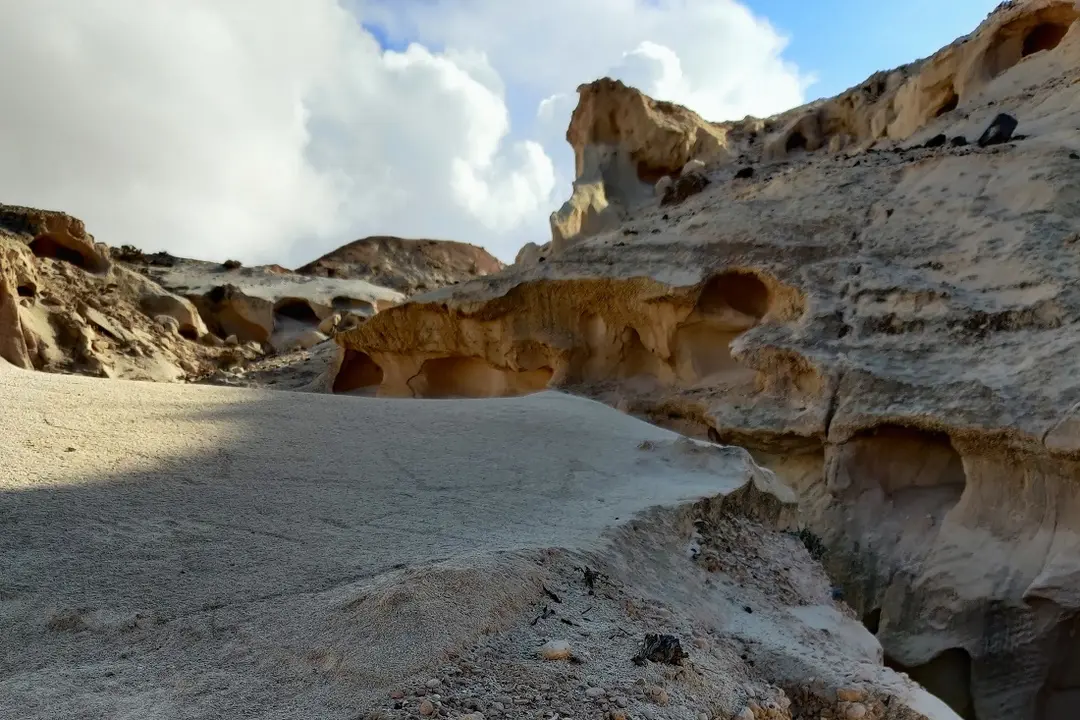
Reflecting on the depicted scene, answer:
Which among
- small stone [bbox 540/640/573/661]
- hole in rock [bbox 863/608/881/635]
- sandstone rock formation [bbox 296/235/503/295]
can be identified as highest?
sandstone rock formation [bbox 296/235/503/295]

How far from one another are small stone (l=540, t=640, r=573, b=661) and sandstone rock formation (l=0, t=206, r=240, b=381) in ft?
27.2

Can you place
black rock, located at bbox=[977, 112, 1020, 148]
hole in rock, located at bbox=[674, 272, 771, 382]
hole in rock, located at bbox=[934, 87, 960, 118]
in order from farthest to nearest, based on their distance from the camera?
hole in rock, located at bbox=[934, 87, 960, 118]
hole in rock, located at bbox=[674, 272, 771, 382]
black rock, located at bbox=[977, 112, 1020, 148]

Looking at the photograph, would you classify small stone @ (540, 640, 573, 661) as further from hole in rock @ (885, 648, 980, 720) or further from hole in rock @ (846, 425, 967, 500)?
hole in rock @ (846, 425, 967, 500)

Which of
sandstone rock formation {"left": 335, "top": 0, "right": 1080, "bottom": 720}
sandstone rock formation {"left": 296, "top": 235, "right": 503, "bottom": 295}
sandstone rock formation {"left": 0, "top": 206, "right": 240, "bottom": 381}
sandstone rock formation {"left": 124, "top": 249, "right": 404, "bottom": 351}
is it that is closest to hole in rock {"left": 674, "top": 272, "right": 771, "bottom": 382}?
sandstone rock formation {"left": 335, "top": 0, "right": 1080, "bottom": 720}

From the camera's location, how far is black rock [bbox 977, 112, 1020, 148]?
23.1 ft

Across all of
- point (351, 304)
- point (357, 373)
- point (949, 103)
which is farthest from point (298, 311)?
point (949, 103)

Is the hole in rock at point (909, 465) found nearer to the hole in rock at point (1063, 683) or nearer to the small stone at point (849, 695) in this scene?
the hole in rock at point (1063, 683)

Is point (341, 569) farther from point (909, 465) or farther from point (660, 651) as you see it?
point (909, 465)

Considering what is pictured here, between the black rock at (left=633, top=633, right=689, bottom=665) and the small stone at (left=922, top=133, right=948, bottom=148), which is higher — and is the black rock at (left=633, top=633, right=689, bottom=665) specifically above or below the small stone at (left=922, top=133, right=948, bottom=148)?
below

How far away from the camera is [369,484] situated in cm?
335

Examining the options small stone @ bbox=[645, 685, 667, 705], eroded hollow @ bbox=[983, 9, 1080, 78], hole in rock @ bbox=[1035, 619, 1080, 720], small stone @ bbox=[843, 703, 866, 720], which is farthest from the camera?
eroded hollow @ bbox=[983, 9, 1080, 78]

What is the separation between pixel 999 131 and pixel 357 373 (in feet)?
28.2

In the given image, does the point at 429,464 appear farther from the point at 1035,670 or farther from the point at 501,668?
the point at 1035,670

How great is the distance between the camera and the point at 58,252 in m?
13.8
